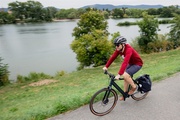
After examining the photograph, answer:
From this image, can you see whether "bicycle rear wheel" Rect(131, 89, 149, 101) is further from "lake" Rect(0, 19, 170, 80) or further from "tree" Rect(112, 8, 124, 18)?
"tree" Rect(112, 8, 124, 18)

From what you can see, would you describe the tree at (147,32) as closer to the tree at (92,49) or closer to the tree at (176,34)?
the tree at (176,34)

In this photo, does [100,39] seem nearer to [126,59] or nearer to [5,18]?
[126,59]

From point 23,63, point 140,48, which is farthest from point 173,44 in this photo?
point 23,63

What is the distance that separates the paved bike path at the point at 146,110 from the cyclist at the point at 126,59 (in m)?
0.42

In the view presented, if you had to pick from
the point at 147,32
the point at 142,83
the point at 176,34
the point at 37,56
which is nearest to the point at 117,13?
the point at 147,32

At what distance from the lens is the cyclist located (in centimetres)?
399

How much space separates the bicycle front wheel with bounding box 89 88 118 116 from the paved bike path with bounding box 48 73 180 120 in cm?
10

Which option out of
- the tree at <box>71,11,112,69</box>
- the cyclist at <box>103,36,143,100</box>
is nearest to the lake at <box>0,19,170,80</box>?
the tree at <box>71,11,112,69</box>

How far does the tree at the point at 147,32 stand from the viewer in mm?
37812

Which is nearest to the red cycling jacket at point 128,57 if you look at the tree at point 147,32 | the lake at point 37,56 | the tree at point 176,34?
the lake at point 37,56

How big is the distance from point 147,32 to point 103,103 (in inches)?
1459

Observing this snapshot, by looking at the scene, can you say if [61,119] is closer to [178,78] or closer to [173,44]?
[178,78]

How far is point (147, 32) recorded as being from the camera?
3869 centimetres

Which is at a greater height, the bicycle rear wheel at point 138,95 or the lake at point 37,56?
the bicycle rear wheel at point 138,95
